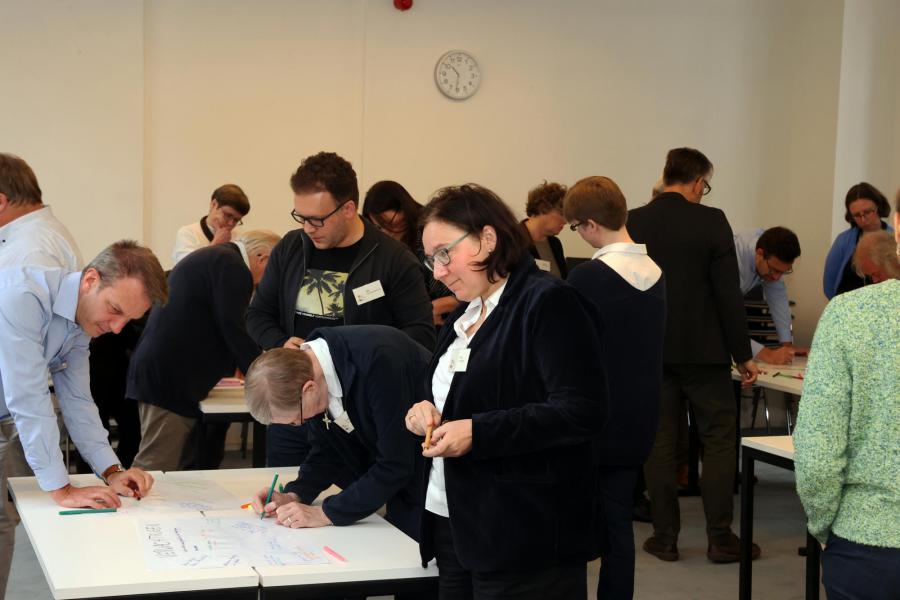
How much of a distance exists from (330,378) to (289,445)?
0.77m

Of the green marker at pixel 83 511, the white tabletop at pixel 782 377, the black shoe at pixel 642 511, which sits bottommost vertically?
the black shoe at pixel 642 511

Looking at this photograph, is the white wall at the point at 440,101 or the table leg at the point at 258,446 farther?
the white wall at the point at 440,101

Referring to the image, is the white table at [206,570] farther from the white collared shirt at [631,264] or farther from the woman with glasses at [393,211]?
the woman with glasses at [393,211]

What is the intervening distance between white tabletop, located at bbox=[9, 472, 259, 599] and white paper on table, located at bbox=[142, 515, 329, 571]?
37mm

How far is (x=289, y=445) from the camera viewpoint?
10.1ft

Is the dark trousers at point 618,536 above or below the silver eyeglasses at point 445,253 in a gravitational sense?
below

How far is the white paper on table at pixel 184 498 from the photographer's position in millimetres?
2561

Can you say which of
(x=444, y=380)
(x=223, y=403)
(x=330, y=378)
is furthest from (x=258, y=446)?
(x=444, y=380)

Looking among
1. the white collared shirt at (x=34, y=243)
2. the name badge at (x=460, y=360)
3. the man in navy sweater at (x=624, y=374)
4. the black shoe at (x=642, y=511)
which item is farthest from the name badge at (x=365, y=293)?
the black shoe at (x=642, y=511)

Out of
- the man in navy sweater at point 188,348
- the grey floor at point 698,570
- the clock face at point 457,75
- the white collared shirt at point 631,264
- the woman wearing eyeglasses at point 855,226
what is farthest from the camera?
the clock face at point 457,75

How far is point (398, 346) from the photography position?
2.41 m

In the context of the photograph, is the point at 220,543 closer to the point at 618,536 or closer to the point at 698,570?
the point at 618,536

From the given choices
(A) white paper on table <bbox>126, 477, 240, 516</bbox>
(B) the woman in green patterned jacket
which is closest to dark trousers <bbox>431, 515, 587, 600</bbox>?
(B) the woman in green patterned jacket

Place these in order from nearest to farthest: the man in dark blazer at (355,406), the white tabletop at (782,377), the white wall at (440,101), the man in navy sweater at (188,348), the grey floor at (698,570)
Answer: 1. the man in dark blazer at (355,406)
2. the man in navy sweater at (188,348)
3. the grey floor at (698,570)
4. the white tabletop at (782,377)
5. the white wall at (440,101)
